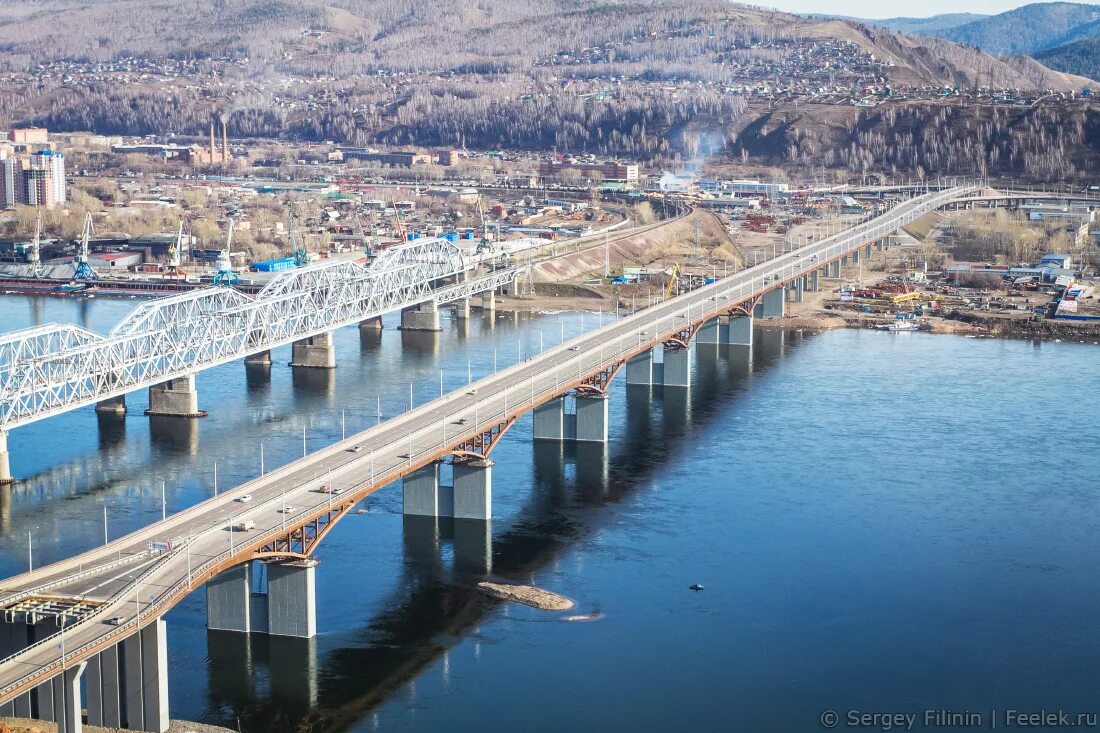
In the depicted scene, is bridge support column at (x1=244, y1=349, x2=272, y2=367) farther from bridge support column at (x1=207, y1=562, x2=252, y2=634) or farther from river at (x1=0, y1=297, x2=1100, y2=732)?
bridge support column at (x1=207, y1=562, x2=252, y2=634)

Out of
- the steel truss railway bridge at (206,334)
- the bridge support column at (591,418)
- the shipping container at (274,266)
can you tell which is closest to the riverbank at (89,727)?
the steel truss railway bridge at (206,334)

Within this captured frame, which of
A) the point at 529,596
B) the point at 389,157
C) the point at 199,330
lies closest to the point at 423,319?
the point at 199,330

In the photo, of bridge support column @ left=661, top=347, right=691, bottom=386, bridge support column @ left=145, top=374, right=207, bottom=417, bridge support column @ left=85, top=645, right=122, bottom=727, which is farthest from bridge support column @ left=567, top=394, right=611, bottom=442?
bridge support column @ left=85, top=645, right=122, bottom=727

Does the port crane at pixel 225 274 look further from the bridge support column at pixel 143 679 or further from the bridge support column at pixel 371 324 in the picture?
the bridge support column at pixel 143 679

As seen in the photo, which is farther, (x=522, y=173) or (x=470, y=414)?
(x=522, y=173)

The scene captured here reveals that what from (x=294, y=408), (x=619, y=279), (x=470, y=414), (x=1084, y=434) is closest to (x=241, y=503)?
(x=470, y=414)

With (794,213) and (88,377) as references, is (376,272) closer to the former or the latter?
(88,377)

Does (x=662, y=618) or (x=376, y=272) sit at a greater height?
(x=376, y=272)

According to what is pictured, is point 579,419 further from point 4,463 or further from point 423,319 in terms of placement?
point 423,319
